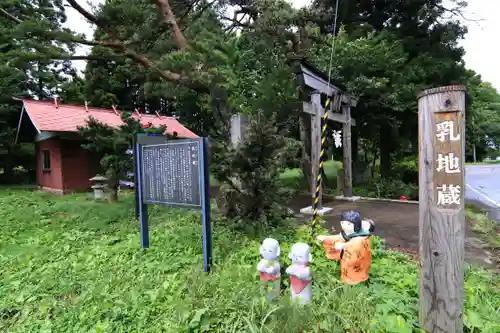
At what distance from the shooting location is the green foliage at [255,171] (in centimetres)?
459

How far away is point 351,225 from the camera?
3205 mm

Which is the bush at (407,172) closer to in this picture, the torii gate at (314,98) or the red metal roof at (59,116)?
the torii gate at (314,98)

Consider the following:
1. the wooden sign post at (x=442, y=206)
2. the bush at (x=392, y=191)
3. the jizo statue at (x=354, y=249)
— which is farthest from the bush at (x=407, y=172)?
the wooden sign post at (x=442, y=206)

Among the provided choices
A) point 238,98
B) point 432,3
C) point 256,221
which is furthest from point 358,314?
point 432,3

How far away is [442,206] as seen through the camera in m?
2.31

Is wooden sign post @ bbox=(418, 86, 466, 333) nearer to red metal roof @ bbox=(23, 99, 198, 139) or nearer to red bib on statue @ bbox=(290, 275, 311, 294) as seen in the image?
red bib on statue @ bbox=(290, 275, 311, 294)

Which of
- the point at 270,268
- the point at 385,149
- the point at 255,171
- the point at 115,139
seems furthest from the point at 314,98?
the point at 385,149

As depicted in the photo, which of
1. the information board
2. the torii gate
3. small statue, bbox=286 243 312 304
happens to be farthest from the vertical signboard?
the torii gate

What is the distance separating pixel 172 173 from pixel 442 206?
313 centimetres

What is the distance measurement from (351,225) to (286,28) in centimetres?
996

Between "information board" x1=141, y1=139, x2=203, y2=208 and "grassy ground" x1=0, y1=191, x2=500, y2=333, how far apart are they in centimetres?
78

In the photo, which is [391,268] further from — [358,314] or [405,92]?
[405,92]

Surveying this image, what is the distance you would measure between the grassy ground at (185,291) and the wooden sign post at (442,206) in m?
0.26

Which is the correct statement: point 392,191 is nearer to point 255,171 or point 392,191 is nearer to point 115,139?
point 255,171
